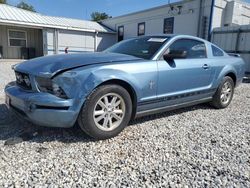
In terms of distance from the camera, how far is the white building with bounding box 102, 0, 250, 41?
1364 cm

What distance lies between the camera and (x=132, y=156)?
2771mm

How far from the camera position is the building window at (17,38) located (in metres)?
18.3

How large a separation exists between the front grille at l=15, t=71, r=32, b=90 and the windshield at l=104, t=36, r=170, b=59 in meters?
1.64

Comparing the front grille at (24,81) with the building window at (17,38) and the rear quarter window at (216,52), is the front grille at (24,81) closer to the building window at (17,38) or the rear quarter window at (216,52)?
the rear quarter window at (216,52)

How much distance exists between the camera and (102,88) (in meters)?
3.04

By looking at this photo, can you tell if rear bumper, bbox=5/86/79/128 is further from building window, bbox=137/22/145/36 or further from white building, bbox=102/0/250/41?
building window, bbox=137/22/145/36

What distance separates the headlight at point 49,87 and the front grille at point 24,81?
225 mm

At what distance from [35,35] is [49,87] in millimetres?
18564

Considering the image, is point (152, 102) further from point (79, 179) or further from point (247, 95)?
point (247, 95)

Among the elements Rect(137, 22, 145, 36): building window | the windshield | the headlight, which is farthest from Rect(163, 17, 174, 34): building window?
the headlight

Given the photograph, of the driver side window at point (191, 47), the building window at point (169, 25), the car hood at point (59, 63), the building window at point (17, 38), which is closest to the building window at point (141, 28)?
the building window at point (169, 25)

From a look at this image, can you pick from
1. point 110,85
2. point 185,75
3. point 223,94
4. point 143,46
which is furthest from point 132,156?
point 223,94

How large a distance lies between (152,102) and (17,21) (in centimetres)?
1620

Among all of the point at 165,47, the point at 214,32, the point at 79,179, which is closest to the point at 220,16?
the point at 214,32
